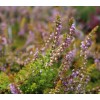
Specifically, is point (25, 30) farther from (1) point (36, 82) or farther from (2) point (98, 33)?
(1) point (36, 82)

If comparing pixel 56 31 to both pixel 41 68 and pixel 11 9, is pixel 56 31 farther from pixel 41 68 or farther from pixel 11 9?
pixel 11 9

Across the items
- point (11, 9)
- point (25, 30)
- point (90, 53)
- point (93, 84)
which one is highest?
point (11, 9)

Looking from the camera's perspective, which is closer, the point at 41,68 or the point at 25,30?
the point at 41,68

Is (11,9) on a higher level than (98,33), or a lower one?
higher

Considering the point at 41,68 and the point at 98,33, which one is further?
the point at 98,33

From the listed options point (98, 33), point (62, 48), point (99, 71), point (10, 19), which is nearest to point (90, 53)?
point (99, 71)

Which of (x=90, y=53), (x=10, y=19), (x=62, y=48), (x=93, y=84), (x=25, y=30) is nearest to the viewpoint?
(x=62, y=48)

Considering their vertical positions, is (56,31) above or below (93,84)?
above
